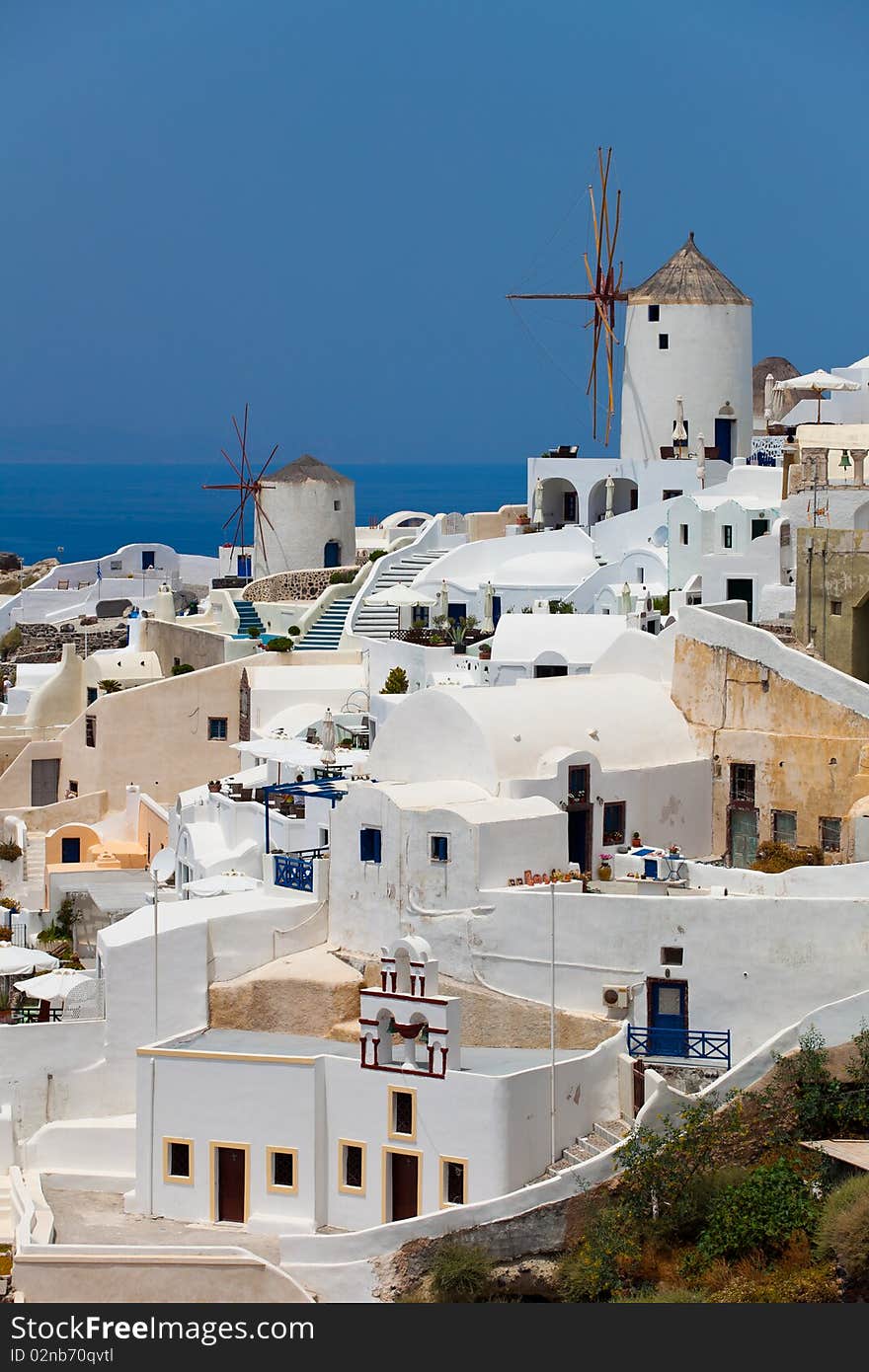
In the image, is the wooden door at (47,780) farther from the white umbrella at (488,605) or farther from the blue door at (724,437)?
the blue door at (724,437)

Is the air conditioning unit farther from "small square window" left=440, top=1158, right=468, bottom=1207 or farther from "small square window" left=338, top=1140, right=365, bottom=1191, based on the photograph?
"small square window" left=338, top=1140, right=365, bottom=1191

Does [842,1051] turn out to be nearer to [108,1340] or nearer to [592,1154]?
[592,1154]

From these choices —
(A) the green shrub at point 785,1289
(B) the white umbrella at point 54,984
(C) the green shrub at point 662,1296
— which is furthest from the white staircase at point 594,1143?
(B) the white umbrella at point 54,984

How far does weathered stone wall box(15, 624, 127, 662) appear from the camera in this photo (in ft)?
221

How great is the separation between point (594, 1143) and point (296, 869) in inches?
307

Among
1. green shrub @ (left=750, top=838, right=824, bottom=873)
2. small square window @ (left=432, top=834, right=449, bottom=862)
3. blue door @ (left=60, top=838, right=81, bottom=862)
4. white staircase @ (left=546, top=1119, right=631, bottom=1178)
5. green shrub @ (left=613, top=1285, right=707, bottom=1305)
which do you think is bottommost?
green shrub @ (left=613, top=1285, right=707, bottom=1305)

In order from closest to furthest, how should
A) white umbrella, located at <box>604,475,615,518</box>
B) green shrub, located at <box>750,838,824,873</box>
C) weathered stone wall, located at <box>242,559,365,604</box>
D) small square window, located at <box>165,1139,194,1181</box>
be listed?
1. small square window, located at <box>165,1139,194,1181</box>
2. green shrub, located at <box>750,838,824,873</box>
3. white umbrella, located at <box>604,475,615,518</box>
4. weathered stone wall, located at <box>242,559,365,604</box>

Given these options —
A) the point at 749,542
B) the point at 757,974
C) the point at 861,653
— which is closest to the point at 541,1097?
the point at 757,974

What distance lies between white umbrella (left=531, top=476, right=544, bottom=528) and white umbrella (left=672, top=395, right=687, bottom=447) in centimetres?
381

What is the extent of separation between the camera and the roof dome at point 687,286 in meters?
61.2

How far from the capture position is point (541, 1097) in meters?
38.7

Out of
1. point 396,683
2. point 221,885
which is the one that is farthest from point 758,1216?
point 396,683

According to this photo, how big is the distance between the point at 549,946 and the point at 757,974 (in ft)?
10.6

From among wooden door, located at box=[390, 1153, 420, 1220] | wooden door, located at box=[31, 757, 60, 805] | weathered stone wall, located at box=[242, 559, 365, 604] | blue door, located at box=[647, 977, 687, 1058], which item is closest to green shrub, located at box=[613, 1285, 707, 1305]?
wooden door, located at box=[390, 1153, 420, 1220]
